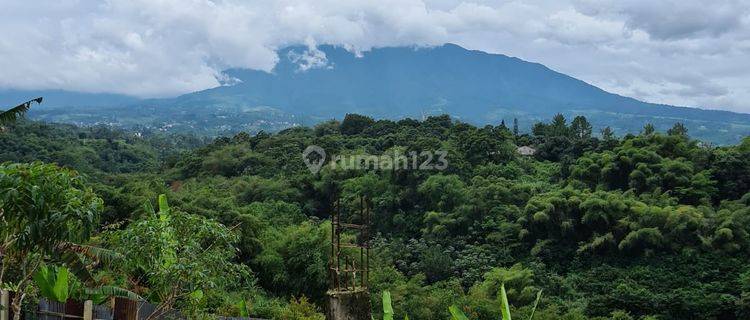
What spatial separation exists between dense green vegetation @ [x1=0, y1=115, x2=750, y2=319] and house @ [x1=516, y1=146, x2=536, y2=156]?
0.60m

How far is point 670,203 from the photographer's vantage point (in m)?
17.1

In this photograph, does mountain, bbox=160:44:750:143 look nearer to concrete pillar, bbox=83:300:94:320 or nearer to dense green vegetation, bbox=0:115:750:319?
dense green vegetation, bbox=0:115:750:319

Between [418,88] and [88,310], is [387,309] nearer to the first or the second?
[88,310]

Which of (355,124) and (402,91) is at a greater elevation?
(402,91)

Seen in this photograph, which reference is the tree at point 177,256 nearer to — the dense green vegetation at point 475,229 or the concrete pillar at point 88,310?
the dense green vegetation at point 475,229

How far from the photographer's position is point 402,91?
483 feet

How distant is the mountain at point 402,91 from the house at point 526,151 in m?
98.2

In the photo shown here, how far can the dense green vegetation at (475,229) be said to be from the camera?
903 centimetres

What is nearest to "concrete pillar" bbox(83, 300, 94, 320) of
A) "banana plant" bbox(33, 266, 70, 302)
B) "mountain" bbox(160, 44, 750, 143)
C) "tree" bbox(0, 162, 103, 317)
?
"banana plant" bbox(33, 266, 70, 302)

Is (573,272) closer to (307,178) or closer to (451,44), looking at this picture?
(307,178)

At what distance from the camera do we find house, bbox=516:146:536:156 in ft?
84.3

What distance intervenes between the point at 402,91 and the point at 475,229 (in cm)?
12949

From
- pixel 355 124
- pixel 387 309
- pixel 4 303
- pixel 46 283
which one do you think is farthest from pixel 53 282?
pixel 355 124

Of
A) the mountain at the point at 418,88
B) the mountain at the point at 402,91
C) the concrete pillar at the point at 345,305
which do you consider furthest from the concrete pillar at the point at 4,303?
the mountain at the point at 418,88
